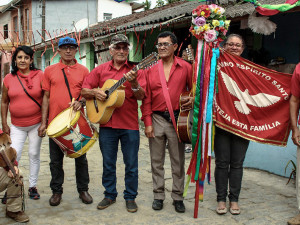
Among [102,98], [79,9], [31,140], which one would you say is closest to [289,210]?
[102,98]

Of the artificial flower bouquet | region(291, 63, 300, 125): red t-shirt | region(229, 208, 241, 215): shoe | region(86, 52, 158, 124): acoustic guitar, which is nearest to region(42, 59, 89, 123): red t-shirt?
region(86, 52, 158, 124): acoustic guitar

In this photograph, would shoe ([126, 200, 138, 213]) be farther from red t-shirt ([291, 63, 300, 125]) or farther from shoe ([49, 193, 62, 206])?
red t-shirt ([291, 63, 300, 125])

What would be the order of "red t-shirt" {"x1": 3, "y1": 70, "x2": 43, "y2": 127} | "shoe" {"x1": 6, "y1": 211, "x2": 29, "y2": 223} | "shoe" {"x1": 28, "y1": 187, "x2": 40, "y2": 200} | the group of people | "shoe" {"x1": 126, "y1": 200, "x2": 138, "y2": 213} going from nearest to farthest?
1. "shoe" {"x1": 6, "y1": 211, "x2": 29, "y2": 223}
2. the group of people
3. "shoe" {"x1": 126, "y1": 200, "x2": 138, "y2": 213}
4. "red t-shirt" {"x1": 3, "y1": 70, "x2": 43, "y2": 127}
5. "shoe" {"x1": 28, "y1": 187, "x2": 40, "y2": 200}

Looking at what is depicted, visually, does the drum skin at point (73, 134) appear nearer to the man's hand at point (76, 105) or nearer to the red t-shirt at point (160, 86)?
the man's hand at point (76, 105)

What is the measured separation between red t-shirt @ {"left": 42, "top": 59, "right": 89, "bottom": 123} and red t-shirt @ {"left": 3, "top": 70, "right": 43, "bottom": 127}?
0.16m

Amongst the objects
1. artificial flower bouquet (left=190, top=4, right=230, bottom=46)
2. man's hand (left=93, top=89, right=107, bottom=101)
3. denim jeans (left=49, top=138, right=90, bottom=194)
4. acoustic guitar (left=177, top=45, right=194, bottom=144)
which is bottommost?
denim jeans (left=49, top=138, right=90, bottom=194)

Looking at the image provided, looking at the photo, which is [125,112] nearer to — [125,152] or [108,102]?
[108,102]

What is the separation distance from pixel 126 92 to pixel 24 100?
1296 mm

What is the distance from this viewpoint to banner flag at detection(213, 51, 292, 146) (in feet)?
13.5

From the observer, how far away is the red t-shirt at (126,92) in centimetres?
411

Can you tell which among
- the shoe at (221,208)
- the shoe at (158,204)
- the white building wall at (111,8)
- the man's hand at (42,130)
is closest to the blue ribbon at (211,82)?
the shoe at (221,208)

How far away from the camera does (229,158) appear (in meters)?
4.11

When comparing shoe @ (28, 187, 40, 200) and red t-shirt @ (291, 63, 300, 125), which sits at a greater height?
red t-shirt @ (291, 63, 300, 125)

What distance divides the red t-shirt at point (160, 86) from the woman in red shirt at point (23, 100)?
4.56ft
